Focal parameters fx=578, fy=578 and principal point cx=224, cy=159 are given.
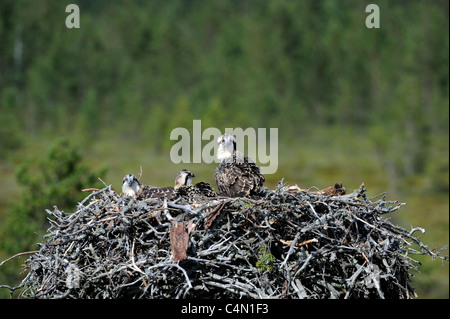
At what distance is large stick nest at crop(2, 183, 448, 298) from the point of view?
5426 mm

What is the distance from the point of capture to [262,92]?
125ft

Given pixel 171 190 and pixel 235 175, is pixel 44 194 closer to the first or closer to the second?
pixel 171 190

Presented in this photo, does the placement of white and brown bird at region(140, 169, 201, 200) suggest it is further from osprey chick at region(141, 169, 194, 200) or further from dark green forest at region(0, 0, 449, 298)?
dark green forest at region(0, 0, 449, 298)

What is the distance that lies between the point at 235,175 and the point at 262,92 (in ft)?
104

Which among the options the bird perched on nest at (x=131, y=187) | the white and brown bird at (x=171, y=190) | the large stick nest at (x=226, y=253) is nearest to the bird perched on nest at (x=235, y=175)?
the white and brown bird at (x=171, y=190)

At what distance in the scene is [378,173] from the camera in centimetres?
3706

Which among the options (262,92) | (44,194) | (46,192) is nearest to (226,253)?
(46,192)

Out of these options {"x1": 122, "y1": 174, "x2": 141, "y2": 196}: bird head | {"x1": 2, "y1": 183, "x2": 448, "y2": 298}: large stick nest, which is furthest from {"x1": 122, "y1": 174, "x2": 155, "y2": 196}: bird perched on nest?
{"x1": 2, "y1": 183, "x2": 448, "y2": 298}: large stick nest

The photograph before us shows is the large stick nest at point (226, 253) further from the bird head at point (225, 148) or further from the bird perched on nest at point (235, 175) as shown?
the bird head at point (225, 148)

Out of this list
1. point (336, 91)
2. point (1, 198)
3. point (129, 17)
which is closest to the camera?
point (1, 198)

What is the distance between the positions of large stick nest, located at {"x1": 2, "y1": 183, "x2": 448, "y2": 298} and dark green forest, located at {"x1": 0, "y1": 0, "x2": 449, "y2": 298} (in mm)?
22748

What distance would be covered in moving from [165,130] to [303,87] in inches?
413

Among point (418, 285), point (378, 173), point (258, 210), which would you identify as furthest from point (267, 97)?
point (258, 210)

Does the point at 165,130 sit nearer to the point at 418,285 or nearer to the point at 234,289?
the point at 418,285
